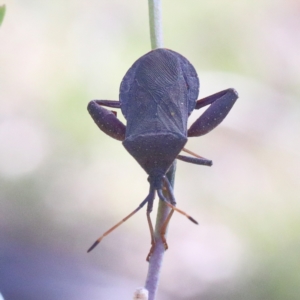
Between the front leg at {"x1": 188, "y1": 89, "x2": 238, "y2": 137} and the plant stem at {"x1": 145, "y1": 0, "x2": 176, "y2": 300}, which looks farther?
the front leg at {"x1": 188, "y1": 89, "x2": 238, "y2": 137}

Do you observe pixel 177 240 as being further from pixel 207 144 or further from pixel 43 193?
pixel 43 193

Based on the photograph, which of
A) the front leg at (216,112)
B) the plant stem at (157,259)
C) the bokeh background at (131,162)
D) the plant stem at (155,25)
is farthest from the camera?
the bokeh background at (131,162)

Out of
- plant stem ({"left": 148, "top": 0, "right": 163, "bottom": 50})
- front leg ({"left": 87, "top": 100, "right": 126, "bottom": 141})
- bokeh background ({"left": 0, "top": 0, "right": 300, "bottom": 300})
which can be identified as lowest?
bokeh background ({"left": 0, "top": 0, "right": 300, "bottom": 300})

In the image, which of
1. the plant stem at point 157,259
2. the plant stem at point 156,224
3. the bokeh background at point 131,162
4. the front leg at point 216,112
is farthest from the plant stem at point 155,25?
the bokeh background at point 131,162

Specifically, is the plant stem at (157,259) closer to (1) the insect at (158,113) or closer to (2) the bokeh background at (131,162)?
(1) the insect at (158,113)

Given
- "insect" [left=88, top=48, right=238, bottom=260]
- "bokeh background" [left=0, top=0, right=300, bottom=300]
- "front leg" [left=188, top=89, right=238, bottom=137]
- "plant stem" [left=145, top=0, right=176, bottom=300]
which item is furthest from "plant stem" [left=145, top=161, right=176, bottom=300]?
"bokeh background" [left=0, top=0, right=300, bottom=300]

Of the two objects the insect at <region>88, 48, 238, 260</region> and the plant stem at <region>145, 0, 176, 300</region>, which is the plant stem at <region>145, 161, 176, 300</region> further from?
the insect at <region>88, 48, 238, 260</region>
